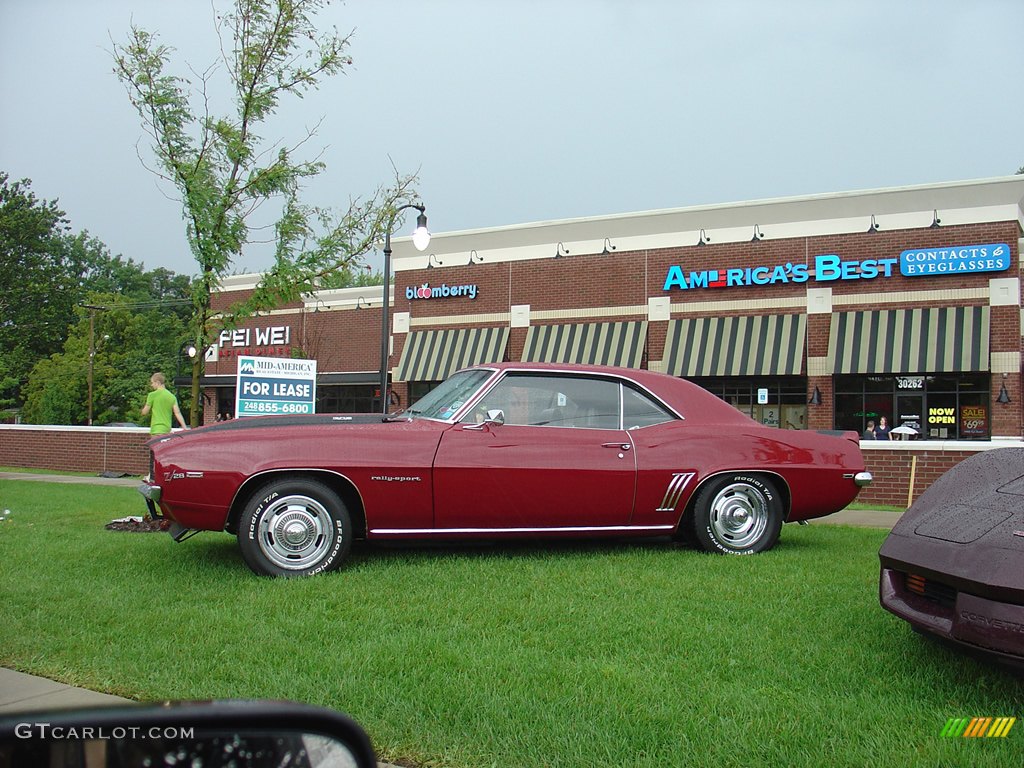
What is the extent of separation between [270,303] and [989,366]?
18.1 meters

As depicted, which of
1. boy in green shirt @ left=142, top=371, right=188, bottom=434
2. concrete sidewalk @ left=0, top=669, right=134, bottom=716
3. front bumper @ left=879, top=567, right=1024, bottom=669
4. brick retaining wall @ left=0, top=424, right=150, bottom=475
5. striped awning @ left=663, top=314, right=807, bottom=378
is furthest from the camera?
striped awning @ left=663, top=314, right=807, bottom=378

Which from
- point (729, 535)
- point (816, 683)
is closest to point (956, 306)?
point (729, 535)

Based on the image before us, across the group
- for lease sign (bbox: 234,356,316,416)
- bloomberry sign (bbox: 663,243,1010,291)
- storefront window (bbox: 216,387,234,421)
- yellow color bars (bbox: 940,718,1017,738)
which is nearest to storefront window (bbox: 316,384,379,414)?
storefront window (bbox: 216,387,234,421)

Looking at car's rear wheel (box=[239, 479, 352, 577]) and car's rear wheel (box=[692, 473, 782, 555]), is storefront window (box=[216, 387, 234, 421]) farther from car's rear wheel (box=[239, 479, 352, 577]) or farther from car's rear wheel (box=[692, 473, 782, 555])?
car's rear wheel (box=[692, 473, 782, 555])

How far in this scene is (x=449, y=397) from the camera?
680 centimetres

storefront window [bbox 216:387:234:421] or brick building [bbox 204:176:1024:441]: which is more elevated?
brick building [bbox 204:176:1024:441]

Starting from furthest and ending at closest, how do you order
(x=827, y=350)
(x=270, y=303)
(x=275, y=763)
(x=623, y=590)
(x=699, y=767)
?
(x=827, y=350) < (x=270, y=303) < (x=623, y=590) < (x=699, y=767) < (x=275, y=763)

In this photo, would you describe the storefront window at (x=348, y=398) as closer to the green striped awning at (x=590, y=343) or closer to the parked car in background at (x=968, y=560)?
the green striped awning at (x=590, y=343)

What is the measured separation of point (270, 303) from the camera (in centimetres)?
1062

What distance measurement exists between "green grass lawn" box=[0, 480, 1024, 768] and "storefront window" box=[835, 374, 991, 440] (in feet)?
58.2

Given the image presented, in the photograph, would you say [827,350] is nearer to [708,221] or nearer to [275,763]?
[708,221]

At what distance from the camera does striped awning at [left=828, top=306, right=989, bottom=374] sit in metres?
21.0

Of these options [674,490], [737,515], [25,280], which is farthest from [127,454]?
[25,280]

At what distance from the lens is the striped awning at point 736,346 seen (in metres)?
23.2
